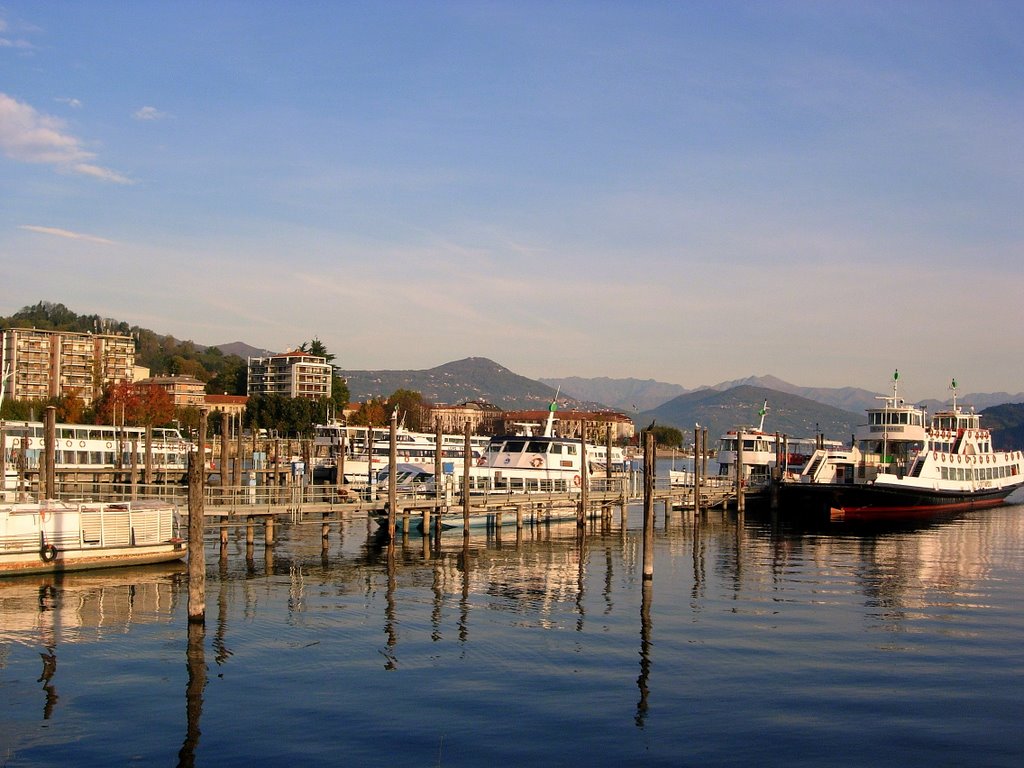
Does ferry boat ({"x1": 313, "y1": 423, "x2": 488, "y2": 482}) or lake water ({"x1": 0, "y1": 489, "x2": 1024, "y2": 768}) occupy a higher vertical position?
ferry boat ({"x1": 313, "y1": 423, "x2": 488, "y2": 482})

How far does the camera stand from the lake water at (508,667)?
19.8m

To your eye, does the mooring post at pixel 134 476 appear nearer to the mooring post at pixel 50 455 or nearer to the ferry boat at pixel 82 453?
the mooring post at pixel 50 455

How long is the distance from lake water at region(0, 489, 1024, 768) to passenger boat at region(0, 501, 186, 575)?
828mm

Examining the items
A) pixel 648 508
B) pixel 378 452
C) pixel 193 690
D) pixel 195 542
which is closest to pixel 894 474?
pixel 648 508

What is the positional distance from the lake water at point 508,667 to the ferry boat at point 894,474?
78.5 feet

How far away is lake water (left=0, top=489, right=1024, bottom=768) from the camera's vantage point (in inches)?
779

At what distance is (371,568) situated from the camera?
4172cm

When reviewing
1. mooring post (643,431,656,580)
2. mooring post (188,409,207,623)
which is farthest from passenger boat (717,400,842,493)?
mooring post (188,409,207,623)

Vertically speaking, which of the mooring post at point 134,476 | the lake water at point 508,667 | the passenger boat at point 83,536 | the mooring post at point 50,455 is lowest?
the lake water at point 508,667

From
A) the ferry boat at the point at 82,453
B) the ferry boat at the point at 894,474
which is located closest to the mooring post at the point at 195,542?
the ferry boat at the point at 894,474

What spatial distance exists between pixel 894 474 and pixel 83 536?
2201 inches

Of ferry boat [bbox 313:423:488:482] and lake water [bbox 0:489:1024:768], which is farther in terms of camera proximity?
ferry boat [bbox 313:423:488:482]

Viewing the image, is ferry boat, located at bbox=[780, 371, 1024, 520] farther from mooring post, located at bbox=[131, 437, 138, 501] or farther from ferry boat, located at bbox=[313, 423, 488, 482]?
mooring post, located at bbox=[131, 437, 138, 501]

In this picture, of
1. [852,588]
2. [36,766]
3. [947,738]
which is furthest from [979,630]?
[36,766]
